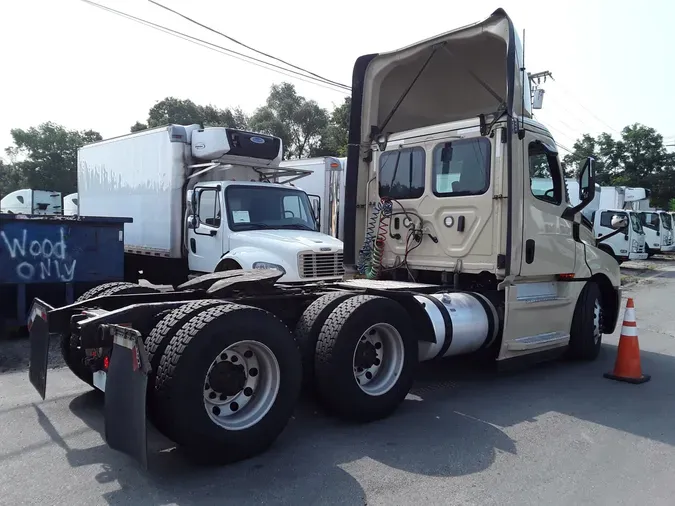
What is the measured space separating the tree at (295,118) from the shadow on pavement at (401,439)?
133 ft

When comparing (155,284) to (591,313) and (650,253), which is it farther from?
(650,253)

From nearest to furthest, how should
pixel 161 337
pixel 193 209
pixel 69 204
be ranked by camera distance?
pixel 161 337 → pixel 193 209 → pixel 69 204

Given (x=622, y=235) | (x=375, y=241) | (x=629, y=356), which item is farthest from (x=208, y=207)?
(x=622, y=235)

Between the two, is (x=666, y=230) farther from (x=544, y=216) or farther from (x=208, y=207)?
(x=208, y=207)

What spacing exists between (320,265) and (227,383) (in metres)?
Result: 4.53

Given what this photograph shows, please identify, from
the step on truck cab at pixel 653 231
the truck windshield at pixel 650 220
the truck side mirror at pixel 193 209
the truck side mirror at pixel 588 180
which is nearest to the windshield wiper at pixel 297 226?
the truck side mirror at pixel 193 209

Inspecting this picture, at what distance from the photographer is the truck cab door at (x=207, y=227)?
923 centimetres

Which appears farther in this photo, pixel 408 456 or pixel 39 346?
pixel 39 346

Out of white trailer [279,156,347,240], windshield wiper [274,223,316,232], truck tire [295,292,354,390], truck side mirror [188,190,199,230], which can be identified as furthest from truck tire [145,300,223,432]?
white trailer [279,156,347,240]

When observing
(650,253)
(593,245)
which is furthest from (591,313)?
(650,253)

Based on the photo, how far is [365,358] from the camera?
16.4 feet

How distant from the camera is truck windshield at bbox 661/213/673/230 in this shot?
26906 mm

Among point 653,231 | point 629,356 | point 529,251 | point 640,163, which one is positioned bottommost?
point 629,356

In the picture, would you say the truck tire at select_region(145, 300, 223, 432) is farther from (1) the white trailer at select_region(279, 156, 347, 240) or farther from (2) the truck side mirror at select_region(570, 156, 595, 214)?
(1) the white trailer at select_region(279, 156, 347, 240)
